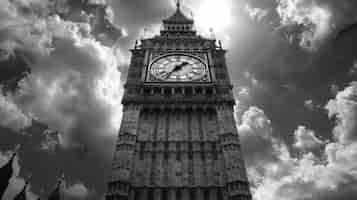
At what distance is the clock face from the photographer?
1058 inches

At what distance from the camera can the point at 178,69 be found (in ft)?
91.7

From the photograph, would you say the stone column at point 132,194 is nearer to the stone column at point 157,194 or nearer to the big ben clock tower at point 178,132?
the big ben clock tower at point 178,132

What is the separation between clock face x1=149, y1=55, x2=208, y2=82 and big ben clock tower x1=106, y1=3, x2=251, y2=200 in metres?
0.09

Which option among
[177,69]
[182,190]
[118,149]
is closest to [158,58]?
[177,69]

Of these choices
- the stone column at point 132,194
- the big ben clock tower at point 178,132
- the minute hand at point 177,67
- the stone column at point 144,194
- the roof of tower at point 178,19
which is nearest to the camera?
the stone column at point 132,194

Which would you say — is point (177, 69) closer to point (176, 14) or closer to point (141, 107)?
point (141, 107)

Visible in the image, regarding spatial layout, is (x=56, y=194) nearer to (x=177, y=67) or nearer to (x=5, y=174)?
(x=5, y=174)

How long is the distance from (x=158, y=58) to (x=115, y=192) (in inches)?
634

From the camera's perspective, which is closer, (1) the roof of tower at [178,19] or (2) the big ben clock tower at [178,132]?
(2) the big ben clock tower at [178,132]

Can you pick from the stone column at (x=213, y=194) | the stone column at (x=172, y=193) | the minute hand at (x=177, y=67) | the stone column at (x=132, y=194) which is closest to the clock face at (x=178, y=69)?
the minute hand at (x=177, y=67)

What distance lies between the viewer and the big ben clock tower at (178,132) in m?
17.8

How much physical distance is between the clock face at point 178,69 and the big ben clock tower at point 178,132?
0.09m

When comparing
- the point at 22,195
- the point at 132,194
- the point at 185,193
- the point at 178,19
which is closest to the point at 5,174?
the point at 22,195

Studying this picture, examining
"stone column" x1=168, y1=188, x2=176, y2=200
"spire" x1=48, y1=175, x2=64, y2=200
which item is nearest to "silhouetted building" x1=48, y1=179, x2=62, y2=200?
"spire" x1=48, y1=175, x2=64, y2=200
